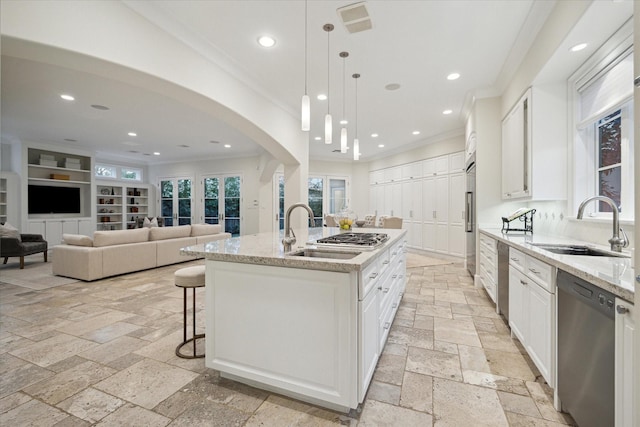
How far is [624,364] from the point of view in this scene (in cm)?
108

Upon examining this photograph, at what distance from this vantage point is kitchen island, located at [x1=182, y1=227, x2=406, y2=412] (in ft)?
5.05

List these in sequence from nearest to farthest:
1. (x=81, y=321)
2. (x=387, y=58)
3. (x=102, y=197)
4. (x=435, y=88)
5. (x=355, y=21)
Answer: (x=355, y=21)
(x=81, y=321)
(x=387, y=58)
(x=435, y=88)
(x=102, y=197)

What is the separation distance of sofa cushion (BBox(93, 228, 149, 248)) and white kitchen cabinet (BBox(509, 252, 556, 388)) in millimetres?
5494

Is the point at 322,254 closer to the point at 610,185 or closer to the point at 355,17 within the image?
the point at 355,17

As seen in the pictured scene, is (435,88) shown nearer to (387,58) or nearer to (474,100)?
(474,100)

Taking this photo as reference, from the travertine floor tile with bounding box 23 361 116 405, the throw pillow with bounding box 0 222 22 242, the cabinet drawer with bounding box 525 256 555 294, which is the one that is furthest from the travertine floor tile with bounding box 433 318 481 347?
the throw pillow with bounding box 0 222 22 242

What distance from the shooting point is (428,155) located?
716cm

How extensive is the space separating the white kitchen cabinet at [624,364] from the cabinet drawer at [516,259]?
1159 mm

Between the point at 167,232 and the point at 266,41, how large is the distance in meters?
4.13

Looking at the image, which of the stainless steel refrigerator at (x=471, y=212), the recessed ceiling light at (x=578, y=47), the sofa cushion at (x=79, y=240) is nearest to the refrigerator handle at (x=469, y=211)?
the stainless steel refrigerator at (x=471, y=212)

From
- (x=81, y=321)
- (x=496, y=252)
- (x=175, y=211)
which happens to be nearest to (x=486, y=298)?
(x=496, y=252)

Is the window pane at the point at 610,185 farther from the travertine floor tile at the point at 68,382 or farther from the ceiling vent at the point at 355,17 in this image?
the travertine floor tile at the point at 68,382

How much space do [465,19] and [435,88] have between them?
5.09 ft

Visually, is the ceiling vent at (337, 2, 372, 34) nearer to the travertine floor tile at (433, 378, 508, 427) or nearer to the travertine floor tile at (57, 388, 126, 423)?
the travertine floor tile at (433, 378, 508, 427)
